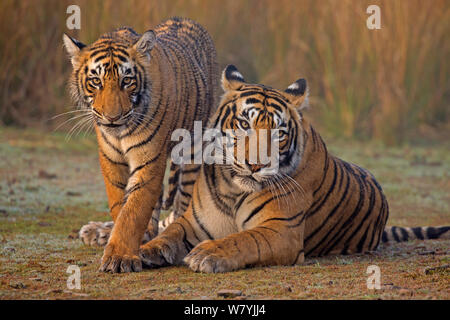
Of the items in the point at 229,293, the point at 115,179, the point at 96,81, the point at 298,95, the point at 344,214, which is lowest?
the point at 229,293

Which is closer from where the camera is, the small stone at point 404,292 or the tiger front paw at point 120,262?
the small stone at point 404,292

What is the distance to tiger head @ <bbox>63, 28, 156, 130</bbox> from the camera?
3.85 m

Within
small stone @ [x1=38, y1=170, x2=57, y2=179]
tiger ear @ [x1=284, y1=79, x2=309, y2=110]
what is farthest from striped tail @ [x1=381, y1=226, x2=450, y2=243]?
small stone @ [x1=38, y1=170, x2=57, y2=179]

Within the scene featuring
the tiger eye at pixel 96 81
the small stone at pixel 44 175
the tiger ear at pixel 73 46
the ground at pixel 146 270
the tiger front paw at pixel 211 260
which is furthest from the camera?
the small stone at pixel 44 175

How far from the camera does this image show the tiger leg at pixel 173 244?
3881 mm

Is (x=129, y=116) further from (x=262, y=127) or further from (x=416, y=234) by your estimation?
(x=416, y=234)

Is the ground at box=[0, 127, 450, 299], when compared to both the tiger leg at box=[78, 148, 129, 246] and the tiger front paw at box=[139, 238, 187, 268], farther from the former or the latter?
the tiger leg at box=[78, 148, 129, 246]

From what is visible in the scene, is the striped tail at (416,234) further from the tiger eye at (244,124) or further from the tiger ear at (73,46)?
the tiger ear at (73,46)

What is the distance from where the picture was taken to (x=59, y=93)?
8836 millimetres

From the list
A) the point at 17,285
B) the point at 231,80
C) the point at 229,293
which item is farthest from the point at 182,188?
the point at 229,293

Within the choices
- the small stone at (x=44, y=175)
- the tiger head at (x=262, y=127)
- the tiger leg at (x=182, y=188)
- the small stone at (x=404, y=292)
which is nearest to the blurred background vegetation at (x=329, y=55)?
the small stone at (x=44, y=175)

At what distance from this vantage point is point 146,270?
382 centimetres

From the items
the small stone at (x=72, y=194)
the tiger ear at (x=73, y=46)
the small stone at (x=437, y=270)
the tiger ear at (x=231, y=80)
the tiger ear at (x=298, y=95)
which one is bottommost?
the small stone at (x=437, y=270)

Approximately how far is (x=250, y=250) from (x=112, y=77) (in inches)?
46.0
